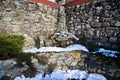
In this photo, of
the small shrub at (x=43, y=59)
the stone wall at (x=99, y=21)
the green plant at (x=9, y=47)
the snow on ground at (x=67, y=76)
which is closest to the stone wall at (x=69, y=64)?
the small shrub at (x=43, y=59)

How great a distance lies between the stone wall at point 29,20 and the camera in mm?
11148

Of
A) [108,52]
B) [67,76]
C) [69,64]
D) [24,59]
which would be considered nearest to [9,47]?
[24,59]

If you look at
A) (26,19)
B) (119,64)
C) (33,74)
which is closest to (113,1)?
(119,64)

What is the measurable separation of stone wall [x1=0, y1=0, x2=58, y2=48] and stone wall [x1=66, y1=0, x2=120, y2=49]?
1.12 metres

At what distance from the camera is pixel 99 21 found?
11289 mm

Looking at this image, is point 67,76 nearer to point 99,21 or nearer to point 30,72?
point 30,72

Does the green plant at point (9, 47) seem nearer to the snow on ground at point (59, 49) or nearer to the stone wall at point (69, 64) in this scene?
the stone wall at point (69, 64)

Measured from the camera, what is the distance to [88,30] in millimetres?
11781

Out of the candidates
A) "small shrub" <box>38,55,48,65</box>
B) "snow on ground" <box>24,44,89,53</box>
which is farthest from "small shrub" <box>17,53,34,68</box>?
"snow on ground" <box>24,44,89,53</box>

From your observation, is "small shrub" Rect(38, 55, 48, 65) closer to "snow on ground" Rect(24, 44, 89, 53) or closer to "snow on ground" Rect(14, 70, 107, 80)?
"snow on ground" Rect(14, 70, 107, 80)

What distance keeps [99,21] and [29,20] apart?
10.8 ft

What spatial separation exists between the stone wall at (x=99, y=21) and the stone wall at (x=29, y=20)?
44.1 inches

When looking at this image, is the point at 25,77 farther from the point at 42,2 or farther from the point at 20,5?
the point at 42,2

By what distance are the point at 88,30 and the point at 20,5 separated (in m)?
3.41
